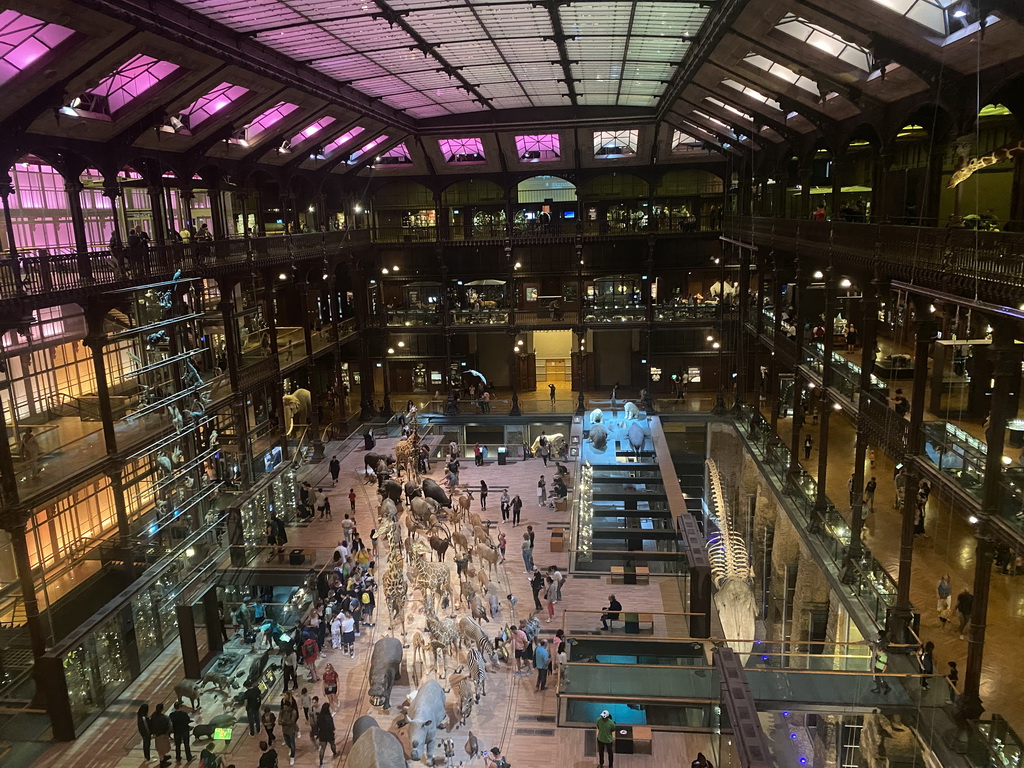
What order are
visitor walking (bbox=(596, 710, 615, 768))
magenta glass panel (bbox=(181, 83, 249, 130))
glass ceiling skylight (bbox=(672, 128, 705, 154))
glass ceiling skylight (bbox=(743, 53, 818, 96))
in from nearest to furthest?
1. visitor walking (bbox=(596, 710, 615, 768))
2. glass ceiling skylight (bbox=(743, 53, 818, 96))
3. magenta glass panel (bbox=(181, 83, 249, 130))
4. glass ceiling skylight (bbox=(672, 128, 705, 154))

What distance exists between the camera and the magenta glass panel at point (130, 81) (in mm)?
17219

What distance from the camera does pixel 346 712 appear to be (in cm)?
1500

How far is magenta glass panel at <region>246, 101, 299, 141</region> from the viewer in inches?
973

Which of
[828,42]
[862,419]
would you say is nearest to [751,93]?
[828,42]

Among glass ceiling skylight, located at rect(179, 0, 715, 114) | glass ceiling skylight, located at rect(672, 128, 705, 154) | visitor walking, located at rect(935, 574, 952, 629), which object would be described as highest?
glass ceiling skylight, located at rect(179, 0, 715, 114)

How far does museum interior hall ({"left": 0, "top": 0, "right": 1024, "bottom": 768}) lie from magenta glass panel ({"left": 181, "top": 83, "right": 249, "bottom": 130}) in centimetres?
14

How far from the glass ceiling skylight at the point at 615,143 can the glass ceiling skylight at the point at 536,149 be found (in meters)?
1.94

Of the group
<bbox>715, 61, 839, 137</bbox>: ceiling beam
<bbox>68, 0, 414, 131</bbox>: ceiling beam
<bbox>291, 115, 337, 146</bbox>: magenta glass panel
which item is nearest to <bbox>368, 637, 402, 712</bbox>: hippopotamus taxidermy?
<bbox>68, 0, 414, 131</bbox>: ceiling beam

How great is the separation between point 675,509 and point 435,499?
854 centimetres

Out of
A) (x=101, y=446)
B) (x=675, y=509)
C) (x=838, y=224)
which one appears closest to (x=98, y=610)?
(x=101, y=446)

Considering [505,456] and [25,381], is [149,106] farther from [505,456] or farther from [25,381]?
[505,456]

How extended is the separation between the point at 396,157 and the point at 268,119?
35.3 feet

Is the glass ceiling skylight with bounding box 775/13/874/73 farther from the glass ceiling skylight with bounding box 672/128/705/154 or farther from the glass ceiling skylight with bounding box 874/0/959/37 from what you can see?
the glass ceiling skylight with bounding box 672/128/705/154

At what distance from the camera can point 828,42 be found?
54.0 feet
